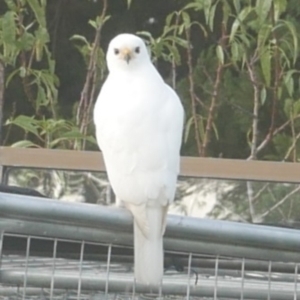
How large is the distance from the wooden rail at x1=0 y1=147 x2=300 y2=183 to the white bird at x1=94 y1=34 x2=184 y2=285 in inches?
14.5

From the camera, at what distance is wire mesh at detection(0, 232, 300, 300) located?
1.85 m

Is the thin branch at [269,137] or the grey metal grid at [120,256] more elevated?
the thin branch at [269,137]

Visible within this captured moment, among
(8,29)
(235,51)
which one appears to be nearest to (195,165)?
(235,51)

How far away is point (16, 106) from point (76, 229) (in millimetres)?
2864

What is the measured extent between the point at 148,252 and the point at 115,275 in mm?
145

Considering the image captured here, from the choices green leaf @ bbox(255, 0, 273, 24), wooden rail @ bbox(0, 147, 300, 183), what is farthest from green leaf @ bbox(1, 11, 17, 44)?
green leaf @ bbox(255, 0, 273, 24)

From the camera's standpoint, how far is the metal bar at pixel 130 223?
5.61 ft

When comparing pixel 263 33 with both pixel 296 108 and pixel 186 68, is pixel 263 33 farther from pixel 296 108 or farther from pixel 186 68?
pixel 186 68

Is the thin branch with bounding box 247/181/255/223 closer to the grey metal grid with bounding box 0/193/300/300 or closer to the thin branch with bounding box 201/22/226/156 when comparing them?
the grey metal grid with bounding box 0/193/300/300

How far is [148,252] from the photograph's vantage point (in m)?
1.86

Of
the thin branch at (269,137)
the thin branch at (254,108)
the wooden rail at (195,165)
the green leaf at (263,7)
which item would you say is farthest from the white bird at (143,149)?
the thin branch at (269,137)

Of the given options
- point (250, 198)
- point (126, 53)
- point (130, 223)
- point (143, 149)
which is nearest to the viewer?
point (130, 223)

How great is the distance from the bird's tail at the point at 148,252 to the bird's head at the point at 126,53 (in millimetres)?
769

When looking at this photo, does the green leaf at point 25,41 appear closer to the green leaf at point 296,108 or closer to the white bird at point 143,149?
the green leaf at point 296,108
